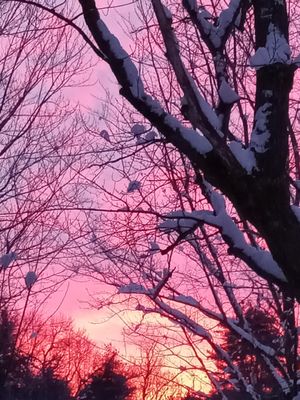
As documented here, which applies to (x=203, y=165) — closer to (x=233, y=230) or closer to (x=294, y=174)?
(x=233, y=230)

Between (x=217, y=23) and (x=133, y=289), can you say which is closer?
(x=217, y=23)

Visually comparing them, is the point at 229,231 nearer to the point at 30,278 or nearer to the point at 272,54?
the point at 272,54

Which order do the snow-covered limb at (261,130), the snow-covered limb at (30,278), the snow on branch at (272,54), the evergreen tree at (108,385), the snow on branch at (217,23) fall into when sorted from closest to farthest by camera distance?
1. the snow-covered limb at (261,130)
2. the snow on branch at (272,54)
3. the snow on branch at (217,23)
4. the snow-covered limb at (30,278)
5. the evergreen tree at (108,385)

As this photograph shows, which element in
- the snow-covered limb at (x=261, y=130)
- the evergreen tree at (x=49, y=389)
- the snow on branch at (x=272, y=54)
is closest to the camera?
the snow-covered limb at (x=261, y=130)

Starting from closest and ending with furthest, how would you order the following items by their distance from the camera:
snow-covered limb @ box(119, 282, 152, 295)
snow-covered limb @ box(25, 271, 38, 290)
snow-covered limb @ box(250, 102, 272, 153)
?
snow-covered limb @ box(250, 102, 272, 153)
snow-covered limb @ box(25, 271, 38, 290)
snow-covered limb @ box(119, 282, 152, 295)

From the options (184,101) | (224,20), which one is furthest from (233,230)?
(224,20)

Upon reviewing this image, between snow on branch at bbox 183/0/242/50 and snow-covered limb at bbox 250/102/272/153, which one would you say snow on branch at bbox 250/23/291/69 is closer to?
snow-covered limb at bbox 250/102/272/153

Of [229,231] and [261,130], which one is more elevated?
[261,130]

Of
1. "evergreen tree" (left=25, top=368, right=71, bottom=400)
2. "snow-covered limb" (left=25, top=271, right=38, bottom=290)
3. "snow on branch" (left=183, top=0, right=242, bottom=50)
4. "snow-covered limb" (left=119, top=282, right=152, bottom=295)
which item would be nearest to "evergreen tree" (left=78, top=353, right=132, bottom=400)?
"evergreen tree" (left=25, top=368, right=71, bottom=400)

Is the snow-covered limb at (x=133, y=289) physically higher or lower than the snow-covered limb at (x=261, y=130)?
higher

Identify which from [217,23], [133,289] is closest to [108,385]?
[133,289]

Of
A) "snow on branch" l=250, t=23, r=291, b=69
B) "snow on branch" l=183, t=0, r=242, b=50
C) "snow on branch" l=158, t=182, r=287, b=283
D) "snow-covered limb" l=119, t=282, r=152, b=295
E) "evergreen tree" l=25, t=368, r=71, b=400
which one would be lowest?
"snow on branch" l=158, t=182, r=287, b=283

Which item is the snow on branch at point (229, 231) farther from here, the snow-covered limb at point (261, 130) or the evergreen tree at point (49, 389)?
the evergreen tree at point (49, 389)

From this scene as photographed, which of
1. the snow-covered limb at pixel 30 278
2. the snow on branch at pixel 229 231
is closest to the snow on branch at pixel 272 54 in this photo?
the snow on branch at pixel 229 231
